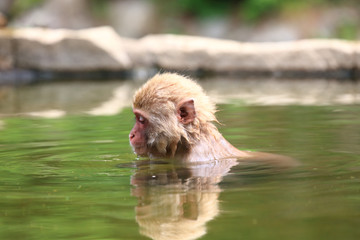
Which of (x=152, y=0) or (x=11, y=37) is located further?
(x=152, y=0)

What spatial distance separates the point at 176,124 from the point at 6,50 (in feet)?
35.6

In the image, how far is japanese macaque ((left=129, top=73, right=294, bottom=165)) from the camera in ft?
15.3

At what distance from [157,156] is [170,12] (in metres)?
15.7

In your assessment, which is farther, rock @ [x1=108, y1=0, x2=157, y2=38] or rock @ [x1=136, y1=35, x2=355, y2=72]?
rock @ [x1=108, y1=0, x2=157, y2=38]

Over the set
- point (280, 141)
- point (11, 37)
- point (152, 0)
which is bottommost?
point (280, 141)

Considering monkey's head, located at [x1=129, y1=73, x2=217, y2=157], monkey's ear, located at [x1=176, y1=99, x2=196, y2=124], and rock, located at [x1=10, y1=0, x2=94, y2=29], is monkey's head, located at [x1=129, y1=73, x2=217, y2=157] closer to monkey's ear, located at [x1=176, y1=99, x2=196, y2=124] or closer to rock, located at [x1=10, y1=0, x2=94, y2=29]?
monkey's ear, located at [x1=176, y1=99, x2=196, y2=124]

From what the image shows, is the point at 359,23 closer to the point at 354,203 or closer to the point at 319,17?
the point at 319,17

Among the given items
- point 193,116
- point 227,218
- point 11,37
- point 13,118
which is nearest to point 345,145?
point 193,116

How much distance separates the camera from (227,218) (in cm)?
292

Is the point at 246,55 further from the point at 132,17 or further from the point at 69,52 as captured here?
the point at 132,17

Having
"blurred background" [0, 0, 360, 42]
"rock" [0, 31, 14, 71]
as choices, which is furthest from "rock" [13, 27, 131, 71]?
"blurred background" [0, 0, 360, 42]

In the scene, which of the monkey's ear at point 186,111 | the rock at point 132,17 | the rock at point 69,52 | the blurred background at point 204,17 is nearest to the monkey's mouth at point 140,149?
the monkey's ear at point 186,111

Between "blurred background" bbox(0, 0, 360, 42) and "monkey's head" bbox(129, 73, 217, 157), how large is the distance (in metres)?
12.8

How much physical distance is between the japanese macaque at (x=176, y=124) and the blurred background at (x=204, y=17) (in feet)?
42.0
